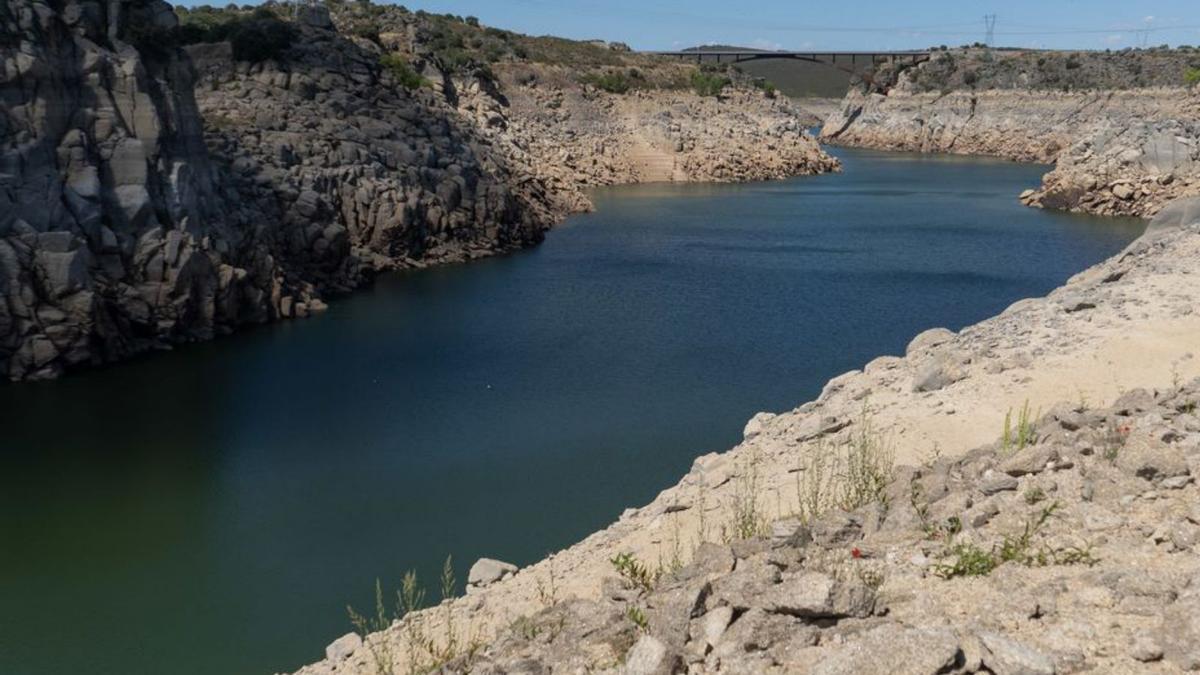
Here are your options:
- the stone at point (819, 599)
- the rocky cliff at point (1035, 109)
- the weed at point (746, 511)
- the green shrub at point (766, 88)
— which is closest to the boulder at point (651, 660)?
the stone at point (819, 599)

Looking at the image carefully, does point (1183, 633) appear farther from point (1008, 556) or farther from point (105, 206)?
point (105, 206)

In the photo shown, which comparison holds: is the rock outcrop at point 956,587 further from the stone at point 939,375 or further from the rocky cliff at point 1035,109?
the rocky cliff at point 1035,109

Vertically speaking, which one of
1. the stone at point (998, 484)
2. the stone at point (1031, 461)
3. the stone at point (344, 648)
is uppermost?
the stone at point (1031, 461)

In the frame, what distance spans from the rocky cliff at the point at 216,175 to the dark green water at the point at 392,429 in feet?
4.81

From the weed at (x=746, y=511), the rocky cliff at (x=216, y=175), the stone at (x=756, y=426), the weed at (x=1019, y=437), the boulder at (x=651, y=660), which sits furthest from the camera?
the rocky cliff at (x=216, y=175)

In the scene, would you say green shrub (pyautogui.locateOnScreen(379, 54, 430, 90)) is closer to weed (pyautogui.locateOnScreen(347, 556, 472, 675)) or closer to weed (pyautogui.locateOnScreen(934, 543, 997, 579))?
weed (pyautogui.locateOnScreen(347, 556, 472, 675))

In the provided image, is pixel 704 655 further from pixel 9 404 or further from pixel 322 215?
pixel 322 215

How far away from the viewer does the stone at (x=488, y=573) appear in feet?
39.9

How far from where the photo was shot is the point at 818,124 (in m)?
146

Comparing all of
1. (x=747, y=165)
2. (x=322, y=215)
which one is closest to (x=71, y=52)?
(x=322, y=215)

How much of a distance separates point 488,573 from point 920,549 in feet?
17.7

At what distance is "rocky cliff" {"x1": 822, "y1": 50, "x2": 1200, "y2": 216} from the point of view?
55.2 meters

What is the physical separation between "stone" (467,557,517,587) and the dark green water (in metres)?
2.12

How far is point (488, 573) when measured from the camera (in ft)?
40.1
